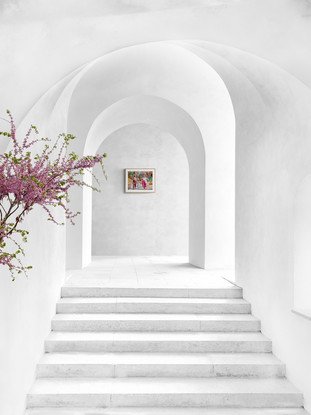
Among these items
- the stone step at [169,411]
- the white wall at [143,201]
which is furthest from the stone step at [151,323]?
the white wall at [143,201]

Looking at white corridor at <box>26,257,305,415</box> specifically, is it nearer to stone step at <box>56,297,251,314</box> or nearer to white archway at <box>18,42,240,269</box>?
stone step at <box>56,297,251,314</box>

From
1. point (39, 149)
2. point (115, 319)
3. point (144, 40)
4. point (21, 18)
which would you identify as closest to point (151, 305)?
point (115, 319)

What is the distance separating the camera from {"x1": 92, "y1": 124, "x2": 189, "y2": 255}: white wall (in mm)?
12102

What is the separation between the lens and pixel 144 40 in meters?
3.46

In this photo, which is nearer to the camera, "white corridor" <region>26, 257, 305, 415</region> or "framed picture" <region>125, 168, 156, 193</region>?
"white corridor" <region>26, 257, 305, 415</region>

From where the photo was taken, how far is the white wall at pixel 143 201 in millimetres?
12102

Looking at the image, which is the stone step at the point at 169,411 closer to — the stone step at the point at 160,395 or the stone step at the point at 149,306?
the stone step at the point at 160,395

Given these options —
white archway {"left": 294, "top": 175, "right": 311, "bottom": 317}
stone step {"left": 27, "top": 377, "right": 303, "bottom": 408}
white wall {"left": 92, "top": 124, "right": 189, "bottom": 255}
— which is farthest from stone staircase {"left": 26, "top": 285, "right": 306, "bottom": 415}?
white wall {"left": 92, "top": 124, "right": 189, "bottom": 255}

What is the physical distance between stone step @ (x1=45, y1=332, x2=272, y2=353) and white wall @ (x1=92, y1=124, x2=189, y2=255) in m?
6.91

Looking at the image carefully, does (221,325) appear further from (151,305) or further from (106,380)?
(106,380)

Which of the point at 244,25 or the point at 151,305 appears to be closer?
the point at 244,25

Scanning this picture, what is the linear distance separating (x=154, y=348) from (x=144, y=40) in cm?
306

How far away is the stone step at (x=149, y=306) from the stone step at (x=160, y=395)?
1.21 m

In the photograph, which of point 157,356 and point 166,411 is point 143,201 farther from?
point 166,411
